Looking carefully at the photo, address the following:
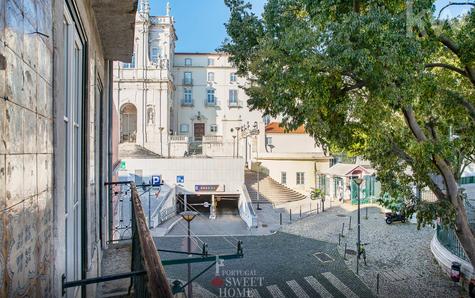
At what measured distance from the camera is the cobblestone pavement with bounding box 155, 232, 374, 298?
11.6 metres

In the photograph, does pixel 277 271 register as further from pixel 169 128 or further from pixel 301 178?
pixel 169 128

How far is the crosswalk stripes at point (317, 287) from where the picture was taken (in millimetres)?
11383

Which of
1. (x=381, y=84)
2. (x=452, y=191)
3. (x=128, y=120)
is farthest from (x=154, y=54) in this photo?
(x=452, y=191)

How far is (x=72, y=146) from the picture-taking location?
10.2 ft

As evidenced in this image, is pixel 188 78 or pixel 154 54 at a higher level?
pixel 154 54

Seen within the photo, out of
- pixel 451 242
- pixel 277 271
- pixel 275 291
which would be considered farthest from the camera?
pixel 451 242

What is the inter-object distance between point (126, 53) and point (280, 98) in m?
3.29

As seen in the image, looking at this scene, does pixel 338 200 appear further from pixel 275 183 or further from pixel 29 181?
pixel 29 181

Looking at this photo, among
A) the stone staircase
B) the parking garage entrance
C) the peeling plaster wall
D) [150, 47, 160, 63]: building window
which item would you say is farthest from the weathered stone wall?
[150, 47, 160, 63]: building window

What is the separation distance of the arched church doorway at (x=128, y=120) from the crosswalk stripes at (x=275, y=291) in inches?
1174

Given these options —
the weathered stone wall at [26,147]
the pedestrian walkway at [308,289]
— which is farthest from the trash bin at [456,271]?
the weathered stone wall at [26,147]

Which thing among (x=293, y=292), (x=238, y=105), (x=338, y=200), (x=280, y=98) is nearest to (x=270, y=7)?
(x=280, y=98)

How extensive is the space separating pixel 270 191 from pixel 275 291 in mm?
18464

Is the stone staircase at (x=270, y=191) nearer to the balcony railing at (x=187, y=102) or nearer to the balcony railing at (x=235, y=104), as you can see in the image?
the balcony railing at (x=235, y=104)
